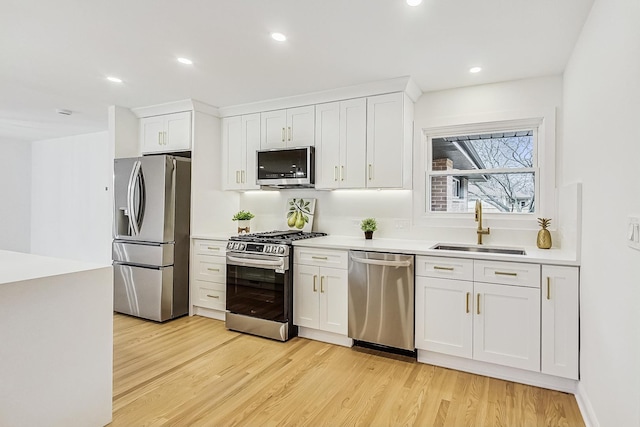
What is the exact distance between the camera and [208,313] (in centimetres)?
402

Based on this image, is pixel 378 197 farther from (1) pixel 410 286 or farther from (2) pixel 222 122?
(2) pixel 222 122

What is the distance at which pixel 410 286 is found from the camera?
111 inches

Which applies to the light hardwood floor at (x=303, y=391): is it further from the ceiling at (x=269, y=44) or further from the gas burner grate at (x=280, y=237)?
the ceiling at (x=269, y=44)

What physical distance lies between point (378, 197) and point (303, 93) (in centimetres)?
134

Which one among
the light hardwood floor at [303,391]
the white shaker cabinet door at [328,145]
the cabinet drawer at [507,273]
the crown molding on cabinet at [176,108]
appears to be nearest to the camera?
the light hardwood floor at [303,391]

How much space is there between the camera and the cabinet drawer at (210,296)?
3.85 m

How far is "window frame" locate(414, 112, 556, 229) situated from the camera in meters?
3.05

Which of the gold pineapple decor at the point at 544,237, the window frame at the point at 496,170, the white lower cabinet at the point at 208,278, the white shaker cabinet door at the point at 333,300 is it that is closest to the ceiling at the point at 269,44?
the window frame at the point at 496,170

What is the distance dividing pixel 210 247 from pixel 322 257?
1432 mm

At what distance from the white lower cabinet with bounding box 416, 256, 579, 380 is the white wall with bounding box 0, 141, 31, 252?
7542mm

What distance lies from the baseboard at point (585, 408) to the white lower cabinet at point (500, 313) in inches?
4.2

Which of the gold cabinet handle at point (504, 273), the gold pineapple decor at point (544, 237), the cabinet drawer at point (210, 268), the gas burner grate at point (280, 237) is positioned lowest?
the cabinet drawer at point (210, 268)

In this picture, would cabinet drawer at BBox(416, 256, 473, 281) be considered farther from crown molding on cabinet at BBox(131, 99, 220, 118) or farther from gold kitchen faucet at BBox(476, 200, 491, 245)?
crown molding on cabinet at BBox(131, 99, 220, 118)

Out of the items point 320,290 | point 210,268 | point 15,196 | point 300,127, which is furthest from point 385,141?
point 15,196
